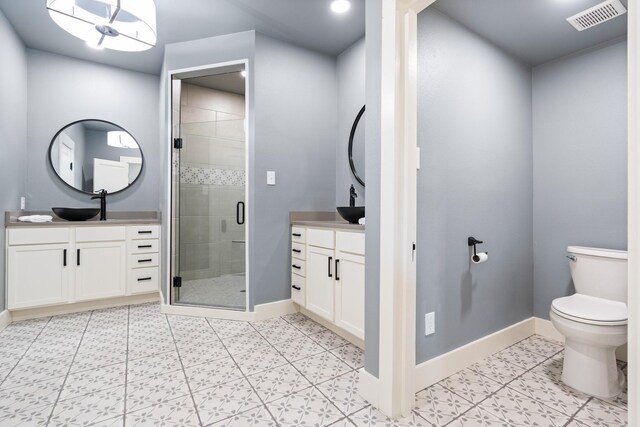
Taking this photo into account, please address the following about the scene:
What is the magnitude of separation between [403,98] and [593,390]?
1789 mm

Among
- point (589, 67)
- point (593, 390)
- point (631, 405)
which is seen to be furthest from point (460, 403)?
point (589, 67)

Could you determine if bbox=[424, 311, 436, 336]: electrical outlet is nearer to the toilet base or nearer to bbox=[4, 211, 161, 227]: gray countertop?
the toilet base

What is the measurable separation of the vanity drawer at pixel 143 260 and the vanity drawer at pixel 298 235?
58.8 inches

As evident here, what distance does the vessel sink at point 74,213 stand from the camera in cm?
279

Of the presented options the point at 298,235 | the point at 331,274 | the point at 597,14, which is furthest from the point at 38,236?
the point at 597,14

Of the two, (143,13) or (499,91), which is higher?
(143,13)

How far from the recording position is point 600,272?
1.95 meters

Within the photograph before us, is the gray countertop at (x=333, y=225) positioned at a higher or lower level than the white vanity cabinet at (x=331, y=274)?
higher

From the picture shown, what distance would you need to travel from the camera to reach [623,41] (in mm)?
2062

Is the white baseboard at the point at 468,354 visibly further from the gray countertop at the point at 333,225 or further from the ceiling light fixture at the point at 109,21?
the ceiling light fixture at the point at 109,21

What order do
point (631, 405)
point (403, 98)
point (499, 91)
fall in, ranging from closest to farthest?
point (631, 405) < point (403, 98) < point (499, 91)

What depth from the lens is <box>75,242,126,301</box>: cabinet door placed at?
2.82 meters

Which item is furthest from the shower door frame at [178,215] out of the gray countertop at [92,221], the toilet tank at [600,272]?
the toilet tank at [600,272]

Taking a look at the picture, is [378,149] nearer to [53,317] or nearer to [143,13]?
[143,13]
